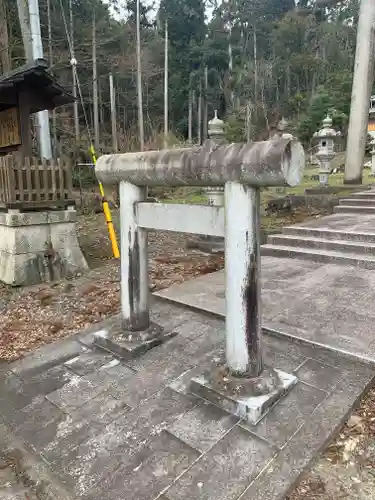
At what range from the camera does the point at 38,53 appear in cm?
703

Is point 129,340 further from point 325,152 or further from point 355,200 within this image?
point 325,152

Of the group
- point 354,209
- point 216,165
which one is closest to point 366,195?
point 354,209

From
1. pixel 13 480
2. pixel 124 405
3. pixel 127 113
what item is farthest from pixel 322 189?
pixel 127 113

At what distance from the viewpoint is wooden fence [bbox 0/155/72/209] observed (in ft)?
16.3

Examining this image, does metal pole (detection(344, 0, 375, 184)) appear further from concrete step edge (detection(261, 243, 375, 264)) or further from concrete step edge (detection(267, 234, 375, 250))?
concrete step edge (detection(261, 243, 375, 264))

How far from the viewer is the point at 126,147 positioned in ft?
47.4

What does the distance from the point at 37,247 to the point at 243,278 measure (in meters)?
3.78

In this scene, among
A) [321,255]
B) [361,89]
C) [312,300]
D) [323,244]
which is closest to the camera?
[312,300]

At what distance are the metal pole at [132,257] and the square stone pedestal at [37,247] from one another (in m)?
2.61

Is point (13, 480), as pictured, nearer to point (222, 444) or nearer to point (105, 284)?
point (222, 444)

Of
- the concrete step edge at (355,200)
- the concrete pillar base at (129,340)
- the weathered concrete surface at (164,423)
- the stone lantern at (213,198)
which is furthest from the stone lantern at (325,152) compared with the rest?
the concrete pillar base at (129,340)

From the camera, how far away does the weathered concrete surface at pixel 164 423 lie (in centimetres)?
182

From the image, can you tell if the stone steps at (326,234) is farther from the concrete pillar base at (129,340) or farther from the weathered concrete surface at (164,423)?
the concrete pillar base at (129,340)

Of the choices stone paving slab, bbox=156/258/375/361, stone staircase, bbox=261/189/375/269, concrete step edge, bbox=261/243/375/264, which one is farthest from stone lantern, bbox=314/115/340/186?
stone paving slab, bbox=156/258/375/361
